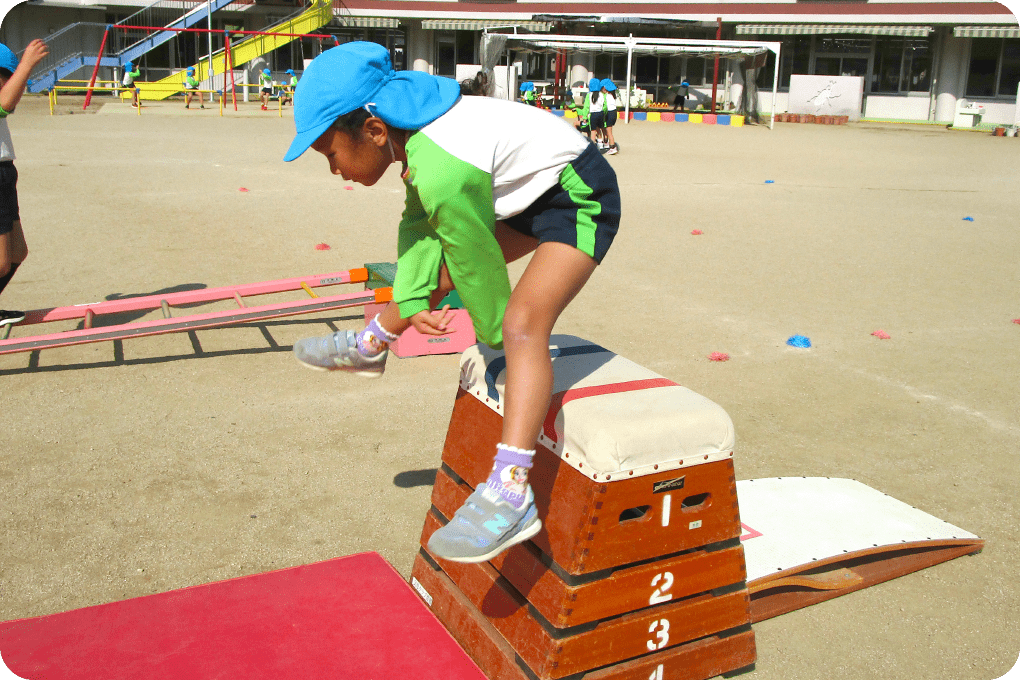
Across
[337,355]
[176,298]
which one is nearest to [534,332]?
[337,355]

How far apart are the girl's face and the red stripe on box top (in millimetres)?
821

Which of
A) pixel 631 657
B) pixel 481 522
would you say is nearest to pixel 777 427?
pixel 631 657

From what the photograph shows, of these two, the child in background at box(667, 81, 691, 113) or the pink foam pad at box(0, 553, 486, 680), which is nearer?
the pink foam pad at box(0, 553, 486, 680)

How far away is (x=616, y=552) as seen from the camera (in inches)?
91.2

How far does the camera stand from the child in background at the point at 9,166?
4902mm

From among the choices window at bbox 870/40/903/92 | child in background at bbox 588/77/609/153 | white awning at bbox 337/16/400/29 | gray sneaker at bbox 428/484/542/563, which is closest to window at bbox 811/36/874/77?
window at bbox 870/40/903/92

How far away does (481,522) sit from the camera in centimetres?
228

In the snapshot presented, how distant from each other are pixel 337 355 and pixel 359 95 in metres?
0.99

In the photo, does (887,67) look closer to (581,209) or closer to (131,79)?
(131,79)

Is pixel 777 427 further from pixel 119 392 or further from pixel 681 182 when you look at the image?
pixel 681 182

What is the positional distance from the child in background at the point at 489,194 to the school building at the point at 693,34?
2861 cm

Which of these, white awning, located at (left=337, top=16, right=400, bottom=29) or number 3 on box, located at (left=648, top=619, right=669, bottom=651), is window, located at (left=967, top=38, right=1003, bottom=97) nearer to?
white awning, located at (left=337, top=16, right=400, bottom=29)

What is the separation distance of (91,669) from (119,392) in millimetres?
2643

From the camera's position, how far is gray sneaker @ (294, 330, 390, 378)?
303 centimetres
